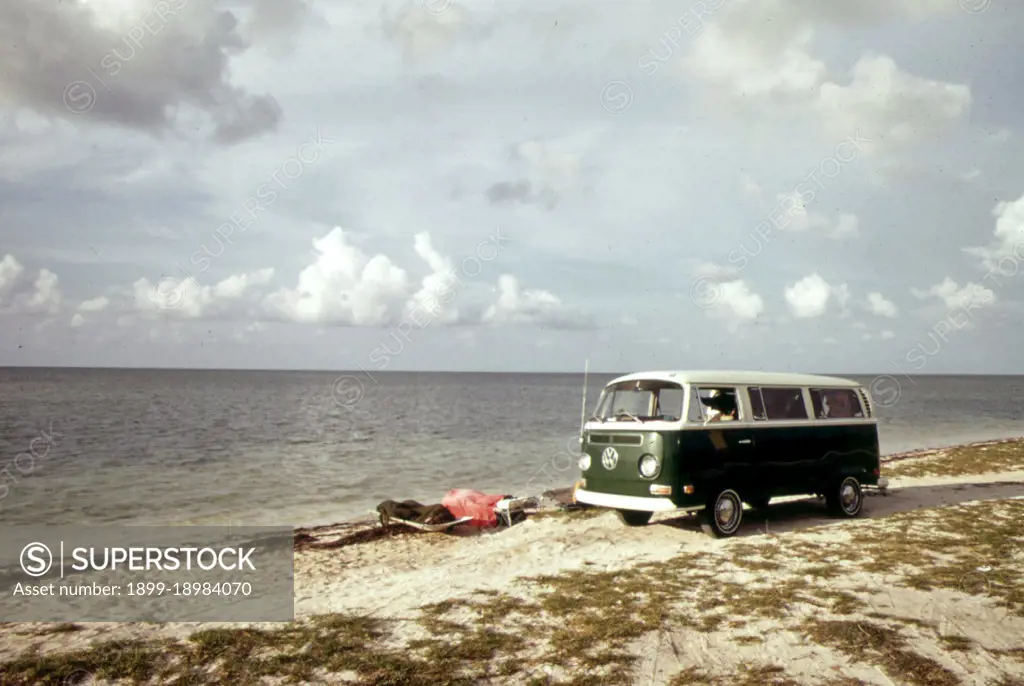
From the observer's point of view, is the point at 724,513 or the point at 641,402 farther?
the point at 641,402

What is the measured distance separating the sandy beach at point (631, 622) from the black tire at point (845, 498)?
127 cm

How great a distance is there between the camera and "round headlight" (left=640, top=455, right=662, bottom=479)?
11.0 meters

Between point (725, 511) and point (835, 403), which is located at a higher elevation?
point (835, 403)

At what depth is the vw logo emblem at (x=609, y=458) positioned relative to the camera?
38.3ft

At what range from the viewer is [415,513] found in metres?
16.0

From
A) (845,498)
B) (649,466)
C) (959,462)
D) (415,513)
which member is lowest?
(415,513)

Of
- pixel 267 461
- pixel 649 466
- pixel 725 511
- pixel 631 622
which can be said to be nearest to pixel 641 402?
pixel 649 466

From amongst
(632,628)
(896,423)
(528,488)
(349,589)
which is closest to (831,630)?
(632,628)

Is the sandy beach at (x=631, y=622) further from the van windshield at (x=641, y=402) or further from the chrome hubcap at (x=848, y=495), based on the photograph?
the van windshield at (x=641, y=402)

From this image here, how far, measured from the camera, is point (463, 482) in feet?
83.5

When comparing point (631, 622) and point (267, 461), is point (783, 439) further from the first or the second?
point (267, 461)

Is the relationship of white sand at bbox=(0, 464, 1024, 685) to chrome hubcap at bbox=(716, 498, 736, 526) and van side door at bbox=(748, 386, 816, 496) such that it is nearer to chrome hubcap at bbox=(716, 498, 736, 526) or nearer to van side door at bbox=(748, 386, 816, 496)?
chrome hubcap at bbox=(716, 498, 736, 526)

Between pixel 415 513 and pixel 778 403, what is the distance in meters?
8.34

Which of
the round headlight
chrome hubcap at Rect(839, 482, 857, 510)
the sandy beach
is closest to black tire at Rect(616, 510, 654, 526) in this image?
the sandy beach
